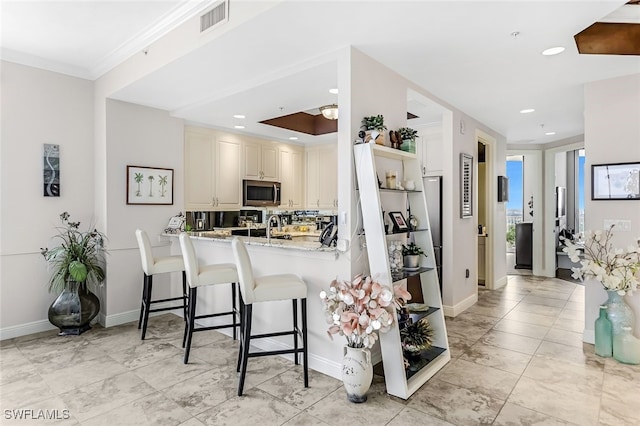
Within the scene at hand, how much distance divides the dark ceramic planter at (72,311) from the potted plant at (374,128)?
3.40m

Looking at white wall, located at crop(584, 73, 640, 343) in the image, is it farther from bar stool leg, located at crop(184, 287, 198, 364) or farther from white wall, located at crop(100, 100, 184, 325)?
white wall, located at crop(100, 100, 184, 325)

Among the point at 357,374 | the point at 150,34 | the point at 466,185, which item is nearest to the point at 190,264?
the point at 357,374

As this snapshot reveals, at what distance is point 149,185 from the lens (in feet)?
14.2

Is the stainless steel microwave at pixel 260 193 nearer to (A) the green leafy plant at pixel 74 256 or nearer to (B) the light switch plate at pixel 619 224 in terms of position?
(A) the green leafy plant at pixel 74 256

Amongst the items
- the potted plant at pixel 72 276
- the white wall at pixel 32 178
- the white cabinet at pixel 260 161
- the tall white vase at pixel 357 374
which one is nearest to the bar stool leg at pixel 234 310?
the tall white vase at pixel 357 374

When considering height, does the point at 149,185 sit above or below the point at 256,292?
above

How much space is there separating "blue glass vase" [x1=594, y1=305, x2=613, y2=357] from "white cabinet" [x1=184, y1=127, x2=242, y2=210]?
15.2 feet

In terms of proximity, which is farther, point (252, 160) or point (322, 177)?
point (322, 177)

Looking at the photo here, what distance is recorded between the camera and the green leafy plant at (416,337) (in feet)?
9.29

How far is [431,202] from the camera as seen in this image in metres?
4.50

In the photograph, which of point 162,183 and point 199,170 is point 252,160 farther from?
point 162,183

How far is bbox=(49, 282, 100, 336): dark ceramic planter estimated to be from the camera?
3709 millimetres

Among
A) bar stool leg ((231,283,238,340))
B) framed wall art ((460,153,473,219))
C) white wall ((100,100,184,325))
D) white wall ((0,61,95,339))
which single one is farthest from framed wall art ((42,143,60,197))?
framed wall art ((460,153,473,219))

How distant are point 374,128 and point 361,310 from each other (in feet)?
4.46
